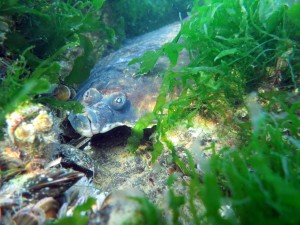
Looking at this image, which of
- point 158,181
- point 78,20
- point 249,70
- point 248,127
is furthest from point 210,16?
point 158,181

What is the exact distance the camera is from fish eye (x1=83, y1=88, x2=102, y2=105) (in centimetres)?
374

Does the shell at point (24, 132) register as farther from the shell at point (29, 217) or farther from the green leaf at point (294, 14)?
the green leaf at point (294, 14)

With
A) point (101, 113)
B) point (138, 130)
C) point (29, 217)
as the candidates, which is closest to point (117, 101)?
point (101, 113)

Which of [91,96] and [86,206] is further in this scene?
[91,96]

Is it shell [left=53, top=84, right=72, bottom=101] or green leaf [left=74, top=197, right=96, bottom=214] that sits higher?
shell [left=53, top=84, right=72, bottom=101]

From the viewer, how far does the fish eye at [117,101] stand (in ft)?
12.2

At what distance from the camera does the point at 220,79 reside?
122 inches


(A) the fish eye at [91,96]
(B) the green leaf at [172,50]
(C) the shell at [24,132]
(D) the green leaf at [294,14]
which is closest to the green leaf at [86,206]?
(C) the shell at [24,132]

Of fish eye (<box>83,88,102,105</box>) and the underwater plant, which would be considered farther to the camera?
fish eye (<box>83,88,102,105</box>)

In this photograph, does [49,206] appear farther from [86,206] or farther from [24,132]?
[24,132]

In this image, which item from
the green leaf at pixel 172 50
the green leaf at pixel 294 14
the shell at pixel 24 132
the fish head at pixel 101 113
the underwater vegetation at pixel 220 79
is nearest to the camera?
the underwater vegetation at pixel 220 79

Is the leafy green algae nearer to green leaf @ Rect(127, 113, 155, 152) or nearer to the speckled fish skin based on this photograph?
green leaf @ Rect(127, 113, 155, 152)

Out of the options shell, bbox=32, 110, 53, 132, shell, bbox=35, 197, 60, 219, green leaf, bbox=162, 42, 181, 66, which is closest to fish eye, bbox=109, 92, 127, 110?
green leaf, bbox=162, 42, 181, 66

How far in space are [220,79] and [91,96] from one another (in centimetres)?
200
